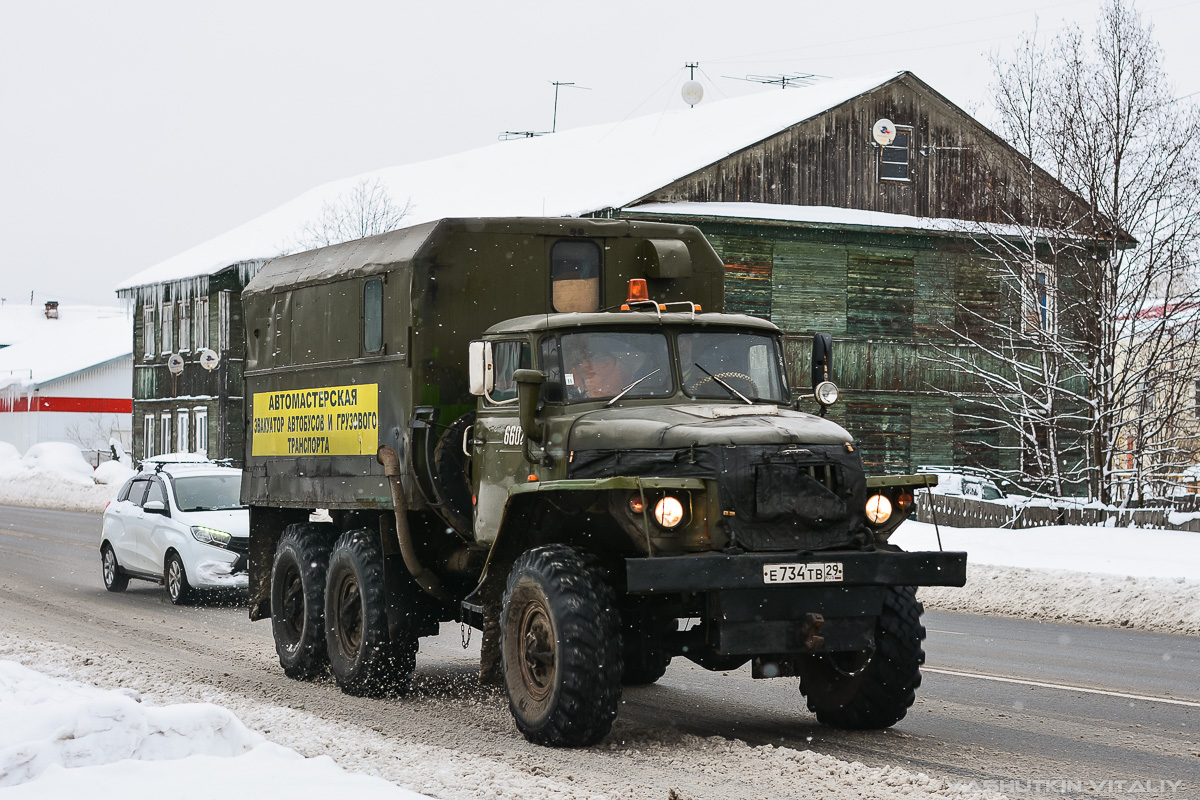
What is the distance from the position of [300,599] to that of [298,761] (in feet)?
18.3

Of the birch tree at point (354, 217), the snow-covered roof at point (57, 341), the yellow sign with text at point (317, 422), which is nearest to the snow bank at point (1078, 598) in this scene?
the yellow sign with text at point (317, 422)

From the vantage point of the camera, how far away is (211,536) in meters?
17.8

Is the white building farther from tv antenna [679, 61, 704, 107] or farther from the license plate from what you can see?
the license plate

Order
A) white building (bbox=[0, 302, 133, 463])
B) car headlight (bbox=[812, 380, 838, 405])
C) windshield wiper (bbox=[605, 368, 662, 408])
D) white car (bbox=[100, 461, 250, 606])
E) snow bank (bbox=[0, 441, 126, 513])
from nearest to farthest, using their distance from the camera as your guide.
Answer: windshield wiper (bbox=[605, 368, 662, 408])
car headlight (bbox=[812, 380, 838, 405])
white car (bbox=[100, 461, 250, 606])
snow bank (bbox=[0, 441, 126, 513])
white building (bbox=[0, 302, 133, 463])

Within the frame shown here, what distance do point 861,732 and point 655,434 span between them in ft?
7.35

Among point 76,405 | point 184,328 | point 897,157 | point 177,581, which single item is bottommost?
point 177,581

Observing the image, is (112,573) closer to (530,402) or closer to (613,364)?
(530,402)

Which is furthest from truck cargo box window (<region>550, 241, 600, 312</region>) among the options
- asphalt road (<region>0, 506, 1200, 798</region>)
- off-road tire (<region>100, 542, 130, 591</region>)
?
off-road tire (<region>100, 542, 130, 591</region>)

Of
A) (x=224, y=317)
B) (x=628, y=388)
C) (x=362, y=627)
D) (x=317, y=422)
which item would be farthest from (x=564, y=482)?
(x=224, y=317)

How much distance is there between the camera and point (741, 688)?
36.3ft

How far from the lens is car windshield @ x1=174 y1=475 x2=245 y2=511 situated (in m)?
18.7

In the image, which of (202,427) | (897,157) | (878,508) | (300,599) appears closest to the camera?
(878,508)

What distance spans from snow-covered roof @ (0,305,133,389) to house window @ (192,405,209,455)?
29332mm

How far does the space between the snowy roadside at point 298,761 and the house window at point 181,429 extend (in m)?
47.1
